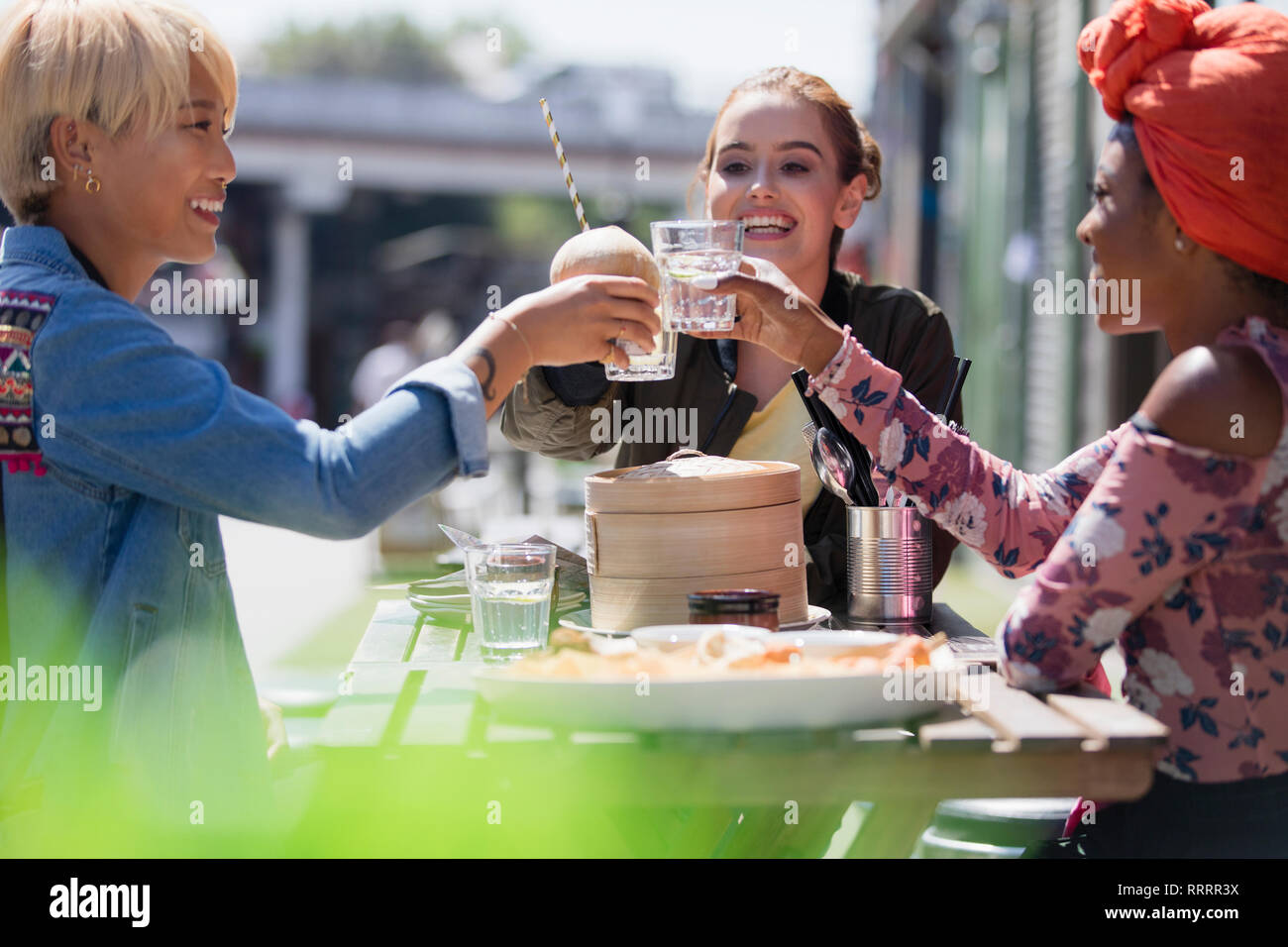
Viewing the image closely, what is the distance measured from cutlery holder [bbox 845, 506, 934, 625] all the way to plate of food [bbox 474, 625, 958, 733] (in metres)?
0.72

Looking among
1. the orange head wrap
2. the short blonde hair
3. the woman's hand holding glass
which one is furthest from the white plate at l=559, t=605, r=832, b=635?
the short blonde hair

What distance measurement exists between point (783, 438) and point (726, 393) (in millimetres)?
202

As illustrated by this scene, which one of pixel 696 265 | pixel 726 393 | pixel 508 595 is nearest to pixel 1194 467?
pixel 696 265

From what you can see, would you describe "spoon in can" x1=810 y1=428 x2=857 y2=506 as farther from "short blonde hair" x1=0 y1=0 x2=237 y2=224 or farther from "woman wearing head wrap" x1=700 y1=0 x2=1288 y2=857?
"short blonde hair" x1=0 y1=0 x2=237 y2=224

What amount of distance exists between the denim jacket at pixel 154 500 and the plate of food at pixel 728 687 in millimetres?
318

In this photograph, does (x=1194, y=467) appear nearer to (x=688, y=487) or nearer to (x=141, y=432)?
(x=688, y=487)

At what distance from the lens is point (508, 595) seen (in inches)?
90.5

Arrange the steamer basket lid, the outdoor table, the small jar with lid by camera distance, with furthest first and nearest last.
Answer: the steamer basket lid → the small jar with lid → the outdoor table

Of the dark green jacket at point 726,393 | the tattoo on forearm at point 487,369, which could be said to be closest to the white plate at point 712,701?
the tattoo on forearm at point 487,369

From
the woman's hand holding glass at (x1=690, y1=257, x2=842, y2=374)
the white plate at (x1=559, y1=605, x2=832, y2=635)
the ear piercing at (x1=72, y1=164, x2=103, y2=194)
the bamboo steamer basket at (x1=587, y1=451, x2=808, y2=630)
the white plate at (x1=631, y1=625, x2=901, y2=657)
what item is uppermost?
the ear piercing at (x1=72, y1=164, x2=103, y2=194)

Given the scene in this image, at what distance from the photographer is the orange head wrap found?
1834 millimetres

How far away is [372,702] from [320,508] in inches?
13.7
